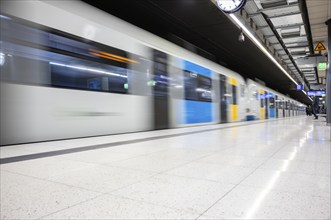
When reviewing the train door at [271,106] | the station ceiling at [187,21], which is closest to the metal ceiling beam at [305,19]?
the station ceiling at [187,21]

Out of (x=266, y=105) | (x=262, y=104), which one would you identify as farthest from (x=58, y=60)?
(x=266, y=105)

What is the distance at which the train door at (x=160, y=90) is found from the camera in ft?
21.6

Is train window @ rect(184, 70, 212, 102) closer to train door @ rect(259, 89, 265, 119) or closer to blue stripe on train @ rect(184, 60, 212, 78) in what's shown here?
blue stripe on train @ rect(184, 60, 212, 78)

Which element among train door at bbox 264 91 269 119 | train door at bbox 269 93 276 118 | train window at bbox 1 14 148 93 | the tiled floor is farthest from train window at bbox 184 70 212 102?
train door at bbox 269 93 276 118

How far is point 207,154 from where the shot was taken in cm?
328

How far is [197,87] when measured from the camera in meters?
8.76

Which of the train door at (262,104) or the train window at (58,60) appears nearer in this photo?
the train window at (58,60)

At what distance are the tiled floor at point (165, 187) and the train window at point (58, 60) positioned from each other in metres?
1.36

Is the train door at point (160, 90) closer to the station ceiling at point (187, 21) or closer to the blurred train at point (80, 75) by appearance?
the blurred train at point (80, 75)

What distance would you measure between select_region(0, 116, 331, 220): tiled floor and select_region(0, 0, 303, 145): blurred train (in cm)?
99

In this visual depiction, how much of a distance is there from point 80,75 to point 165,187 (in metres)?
3.35

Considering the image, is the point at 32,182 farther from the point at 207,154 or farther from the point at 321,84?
the point at 321,84

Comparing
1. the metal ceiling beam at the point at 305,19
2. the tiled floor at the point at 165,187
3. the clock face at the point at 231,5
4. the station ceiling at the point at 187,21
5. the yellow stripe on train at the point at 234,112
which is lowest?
the tiled floor at the point at 165,187

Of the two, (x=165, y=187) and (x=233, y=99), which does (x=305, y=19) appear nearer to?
(x=233, y=99)
